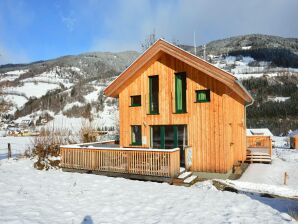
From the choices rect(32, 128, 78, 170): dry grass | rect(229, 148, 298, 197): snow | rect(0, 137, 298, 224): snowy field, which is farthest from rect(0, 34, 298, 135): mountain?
rect(0, 137, 298, 224): snowy field

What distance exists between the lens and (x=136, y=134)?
1714cm

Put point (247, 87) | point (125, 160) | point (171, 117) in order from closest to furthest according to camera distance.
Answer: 1. point (125, 160)
2. point (171, 117)
3. point (247, 87)

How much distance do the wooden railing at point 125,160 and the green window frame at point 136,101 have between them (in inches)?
147

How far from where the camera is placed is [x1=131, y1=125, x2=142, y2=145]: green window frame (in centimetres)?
1697

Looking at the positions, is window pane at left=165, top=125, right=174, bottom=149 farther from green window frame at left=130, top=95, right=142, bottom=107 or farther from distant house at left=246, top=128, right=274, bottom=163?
distant house at left=246, top=128, right=274, bottom=163

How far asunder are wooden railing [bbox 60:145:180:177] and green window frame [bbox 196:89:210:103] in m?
3.28

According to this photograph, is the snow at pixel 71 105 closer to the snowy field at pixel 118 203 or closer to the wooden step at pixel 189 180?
the snowy field at pixel 118 203

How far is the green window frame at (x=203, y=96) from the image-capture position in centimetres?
1497

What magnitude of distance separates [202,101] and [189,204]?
6.81m

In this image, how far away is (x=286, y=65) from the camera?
166125mm

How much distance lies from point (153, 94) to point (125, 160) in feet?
14.3

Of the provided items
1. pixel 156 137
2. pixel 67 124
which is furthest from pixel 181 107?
pixel 67 124

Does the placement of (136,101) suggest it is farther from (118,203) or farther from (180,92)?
(118,203)

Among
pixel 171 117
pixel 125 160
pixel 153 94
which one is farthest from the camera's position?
pixel 153 94
